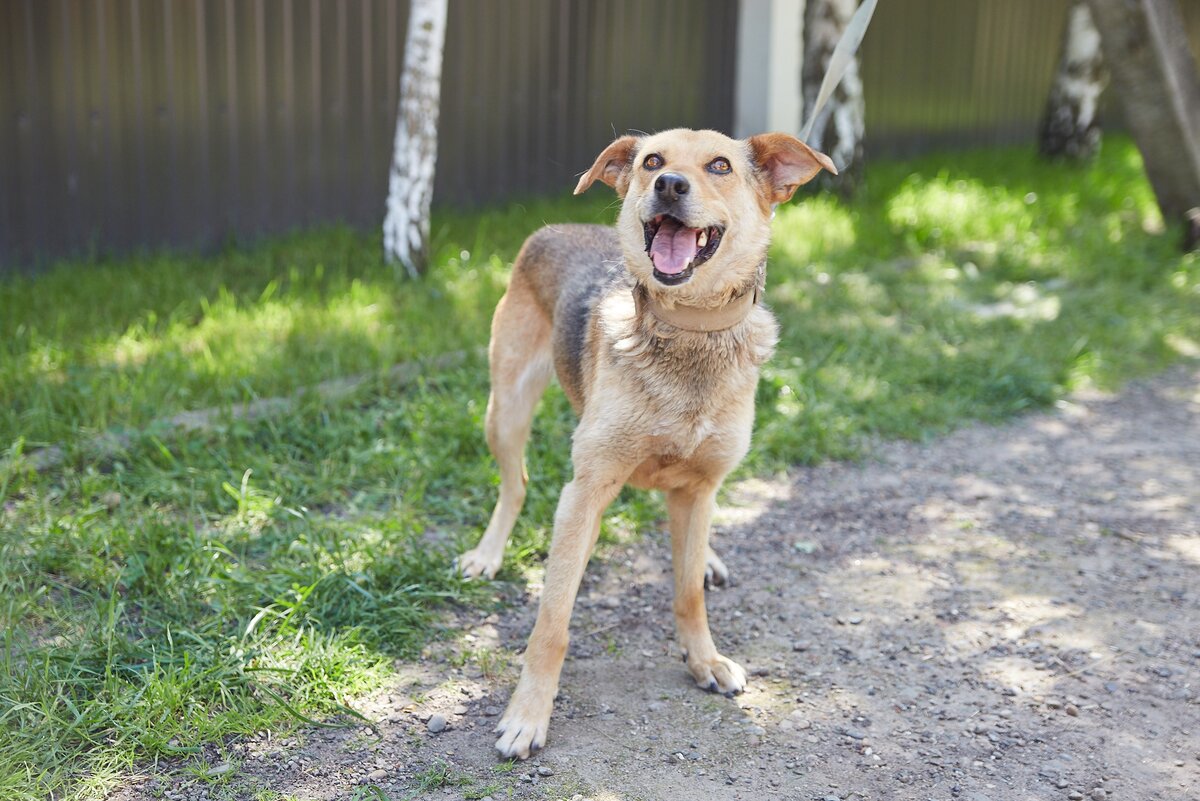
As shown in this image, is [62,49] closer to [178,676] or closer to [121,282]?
[121,282]

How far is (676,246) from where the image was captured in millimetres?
2996

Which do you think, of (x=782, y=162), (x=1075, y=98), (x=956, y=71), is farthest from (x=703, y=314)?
(x=956, y=71)

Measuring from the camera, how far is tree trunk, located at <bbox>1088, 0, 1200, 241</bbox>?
26.5ft

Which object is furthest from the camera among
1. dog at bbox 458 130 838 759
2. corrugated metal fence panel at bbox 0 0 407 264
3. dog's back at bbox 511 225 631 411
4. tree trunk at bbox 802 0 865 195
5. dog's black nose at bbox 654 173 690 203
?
tree trunk at bbox 802 0 865 195

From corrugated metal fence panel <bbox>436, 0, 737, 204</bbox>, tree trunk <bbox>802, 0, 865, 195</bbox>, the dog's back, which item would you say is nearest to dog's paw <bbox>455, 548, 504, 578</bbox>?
the dog's back

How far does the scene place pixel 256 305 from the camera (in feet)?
19.7

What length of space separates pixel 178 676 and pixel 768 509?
8.36ft

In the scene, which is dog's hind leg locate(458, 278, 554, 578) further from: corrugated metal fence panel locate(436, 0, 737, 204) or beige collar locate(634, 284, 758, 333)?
corrugated metal fence panel locate(436, 0, 737, 204)

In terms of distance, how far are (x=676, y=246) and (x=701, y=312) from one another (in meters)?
0.23

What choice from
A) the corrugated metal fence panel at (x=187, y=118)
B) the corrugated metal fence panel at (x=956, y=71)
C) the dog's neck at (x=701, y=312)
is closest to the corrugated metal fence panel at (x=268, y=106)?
the corrugated metal fence panel at (x=187, y=118)

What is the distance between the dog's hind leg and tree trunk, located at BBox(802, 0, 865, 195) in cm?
581

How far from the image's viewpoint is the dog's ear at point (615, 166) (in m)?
3.31

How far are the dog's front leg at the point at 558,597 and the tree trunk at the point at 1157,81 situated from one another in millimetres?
6948

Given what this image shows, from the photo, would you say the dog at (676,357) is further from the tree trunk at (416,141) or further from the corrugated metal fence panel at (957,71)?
the corrugated metal fence panel at (957,71)
